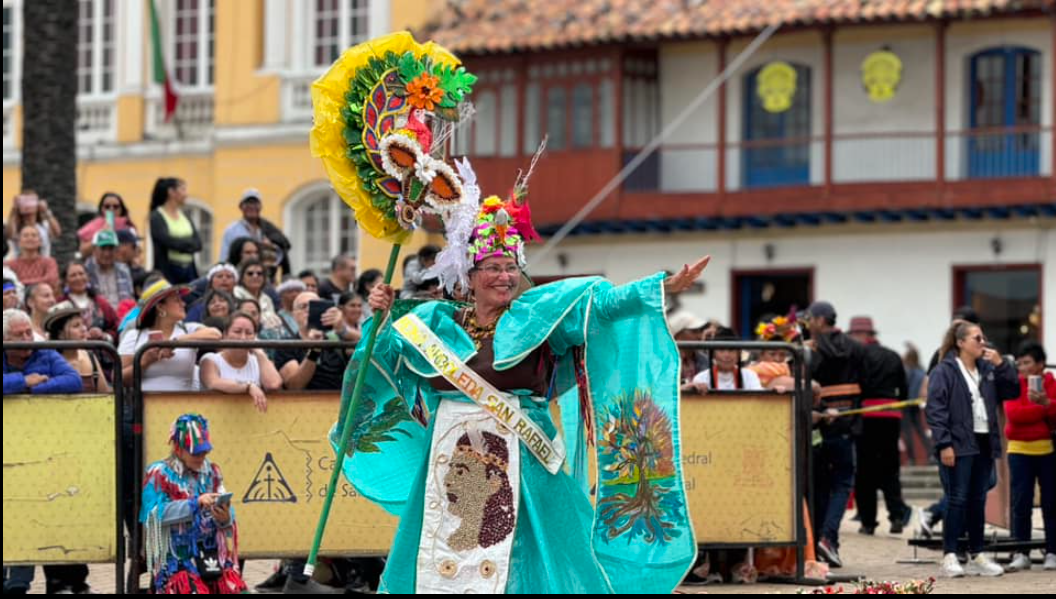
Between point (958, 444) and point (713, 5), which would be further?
point (713, 5)

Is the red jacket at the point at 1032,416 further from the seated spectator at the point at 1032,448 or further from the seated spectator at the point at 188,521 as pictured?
the seated spectator at the point at 188,521

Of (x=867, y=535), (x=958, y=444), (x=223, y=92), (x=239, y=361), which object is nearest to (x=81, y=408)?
(x=239, y=361)

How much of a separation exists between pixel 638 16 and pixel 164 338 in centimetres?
2116

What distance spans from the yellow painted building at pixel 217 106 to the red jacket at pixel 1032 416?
20.4m

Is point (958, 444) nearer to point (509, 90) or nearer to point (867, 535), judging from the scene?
point (867, 535)

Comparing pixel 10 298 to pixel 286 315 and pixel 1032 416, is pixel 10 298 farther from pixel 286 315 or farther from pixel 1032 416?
pixel 1032 416

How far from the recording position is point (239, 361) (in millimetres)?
13484

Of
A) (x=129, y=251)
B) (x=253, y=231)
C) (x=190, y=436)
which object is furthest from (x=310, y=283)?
(x=190, y=436)

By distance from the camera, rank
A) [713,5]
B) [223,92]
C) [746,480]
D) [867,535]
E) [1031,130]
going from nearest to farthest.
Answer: [746,480] < [867,535] < [1031,130] < [713,5] < [223,92]

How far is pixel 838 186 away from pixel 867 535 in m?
15.3

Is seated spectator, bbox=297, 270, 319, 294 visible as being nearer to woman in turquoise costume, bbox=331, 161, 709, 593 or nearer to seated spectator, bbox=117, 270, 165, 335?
seated spectator, bbox=117, 270, 165, 335

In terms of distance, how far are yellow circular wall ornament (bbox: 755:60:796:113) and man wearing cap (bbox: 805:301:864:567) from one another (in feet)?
53.1

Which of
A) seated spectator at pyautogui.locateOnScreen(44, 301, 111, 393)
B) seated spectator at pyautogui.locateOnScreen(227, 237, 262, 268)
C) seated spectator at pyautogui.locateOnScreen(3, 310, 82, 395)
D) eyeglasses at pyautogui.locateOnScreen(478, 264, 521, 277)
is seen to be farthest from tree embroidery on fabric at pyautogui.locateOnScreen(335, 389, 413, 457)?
seated spectator at pyautogui.locateOnScreen(227, 237, 262, 268)

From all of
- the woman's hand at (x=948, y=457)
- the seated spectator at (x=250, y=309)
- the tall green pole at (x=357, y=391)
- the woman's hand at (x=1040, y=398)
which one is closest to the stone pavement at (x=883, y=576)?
the woman's hand at (x=948, y=457)
